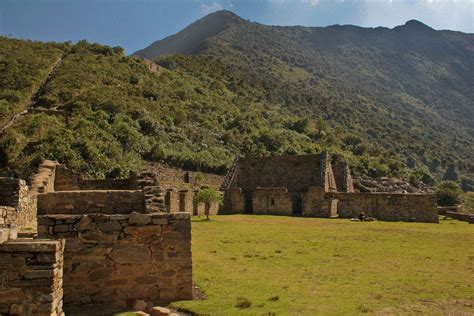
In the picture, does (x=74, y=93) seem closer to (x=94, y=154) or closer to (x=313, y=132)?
(x=94, y=154)

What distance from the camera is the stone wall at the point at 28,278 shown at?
6508mm

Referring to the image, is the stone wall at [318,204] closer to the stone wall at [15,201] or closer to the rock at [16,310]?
the stone wall at [15,201]

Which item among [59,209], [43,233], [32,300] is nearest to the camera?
[32,300]

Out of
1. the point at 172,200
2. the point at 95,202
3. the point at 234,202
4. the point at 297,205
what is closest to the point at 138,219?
the point at 95,202

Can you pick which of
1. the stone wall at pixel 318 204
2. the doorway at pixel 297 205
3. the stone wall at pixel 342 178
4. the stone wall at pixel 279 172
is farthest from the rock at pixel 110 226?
the stone wall at pixel 342 178

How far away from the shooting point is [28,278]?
6590 mm

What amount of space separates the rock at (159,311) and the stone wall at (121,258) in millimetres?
706

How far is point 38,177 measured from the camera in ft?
58.3

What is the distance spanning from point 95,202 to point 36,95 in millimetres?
50379

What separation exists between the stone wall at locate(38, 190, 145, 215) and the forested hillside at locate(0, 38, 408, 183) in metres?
23.6

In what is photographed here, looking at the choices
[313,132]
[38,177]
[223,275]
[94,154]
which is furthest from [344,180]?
[313,132]

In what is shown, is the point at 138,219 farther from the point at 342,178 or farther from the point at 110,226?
the point at 342,178

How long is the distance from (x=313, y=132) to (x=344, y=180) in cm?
4386

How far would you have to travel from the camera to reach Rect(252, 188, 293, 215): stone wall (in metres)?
36.8
